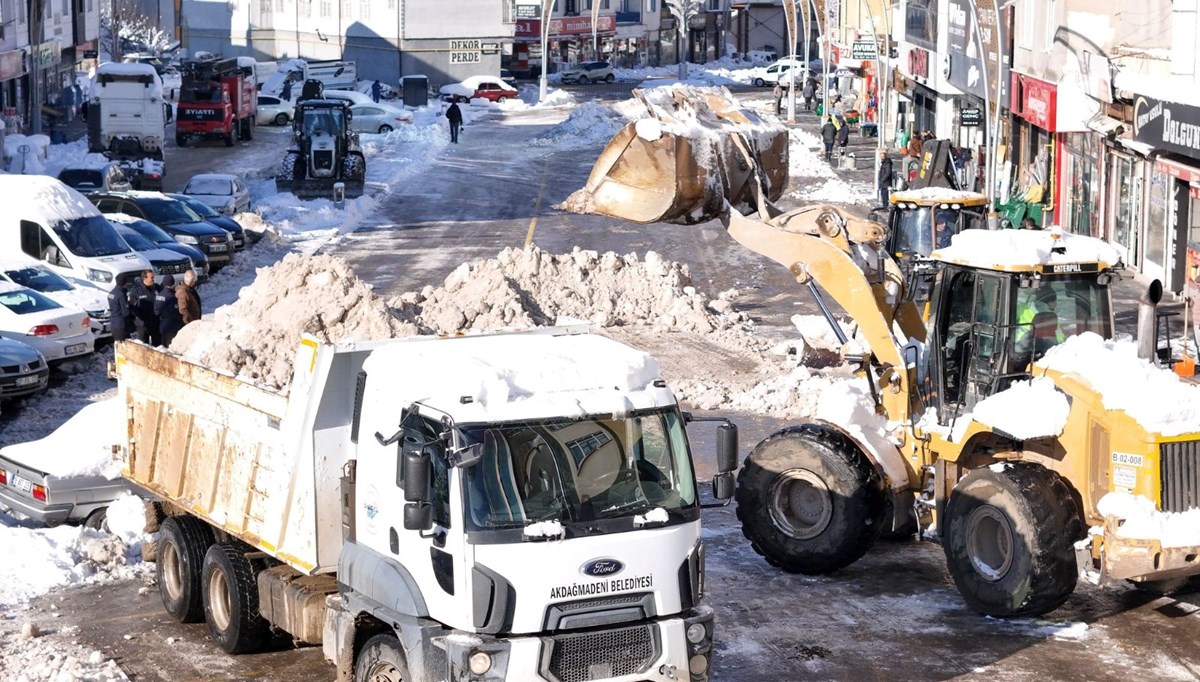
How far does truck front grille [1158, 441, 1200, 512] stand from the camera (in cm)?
1268

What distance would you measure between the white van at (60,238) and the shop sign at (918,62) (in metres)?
31.8

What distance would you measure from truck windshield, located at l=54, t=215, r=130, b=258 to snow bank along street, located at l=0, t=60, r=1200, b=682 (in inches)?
166

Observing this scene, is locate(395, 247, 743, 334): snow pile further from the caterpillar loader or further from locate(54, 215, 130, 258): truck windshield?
the caterpillar loader

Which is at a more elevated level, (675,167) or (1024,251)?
(675,167)

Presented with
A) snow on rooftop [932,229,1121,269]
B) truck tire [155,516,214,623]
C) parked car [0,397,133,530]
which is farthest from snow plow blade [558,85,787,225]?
A: parked car [0,397,133,530]

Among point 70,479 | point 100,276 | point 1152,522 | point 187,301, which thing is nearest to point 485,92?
point 100,276

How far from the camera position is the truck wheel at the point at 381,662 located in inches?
Result: 410

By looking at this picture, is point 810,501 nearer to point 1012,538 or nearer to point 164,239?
point 1012,538

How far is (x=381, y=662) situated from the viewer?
1061 centimetres

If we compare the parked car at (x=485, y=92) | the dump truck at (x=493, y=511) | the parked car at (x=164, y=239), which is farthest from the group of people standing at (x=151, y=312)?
the parked car at (x=485, y=92)

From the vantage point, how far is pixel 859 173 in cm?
5356

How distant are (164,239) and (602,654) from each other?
25.5 m

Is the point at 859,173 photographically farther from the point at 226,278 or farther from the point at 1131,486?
the point at 1131,486

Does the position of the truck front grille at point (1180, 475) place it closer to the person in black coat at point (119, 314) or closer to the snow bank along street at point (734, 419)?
the snow bank along street at point (734, 419)
